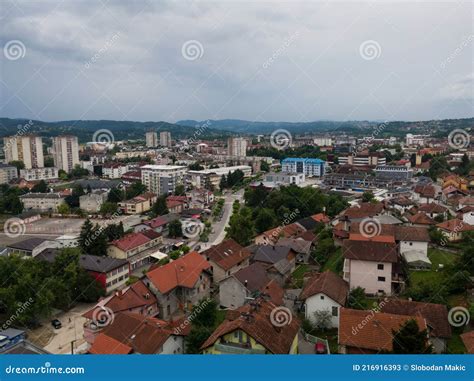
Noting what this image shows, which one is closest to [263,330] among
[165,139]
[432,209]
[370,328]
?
[370,328]

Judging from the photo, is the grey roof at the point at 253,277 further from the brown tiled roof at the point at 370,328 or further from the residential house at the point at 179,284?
the brown tiled roof at the point at 370,328

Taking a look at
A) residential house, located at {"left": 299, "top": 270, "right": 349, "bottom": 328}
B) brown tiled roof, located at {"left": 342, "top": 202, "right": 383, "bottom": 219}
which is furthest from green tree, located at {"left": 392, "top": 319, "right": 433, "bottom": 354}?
brown tiled roof, located at {"left": 342, "top": 202, "right": 383, "bottom": 219}

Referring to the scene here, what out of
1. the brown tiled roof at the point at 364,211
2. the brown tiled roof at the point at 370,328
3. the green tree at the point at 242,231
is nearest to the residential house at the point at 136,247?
the green tree at the point at 242,231

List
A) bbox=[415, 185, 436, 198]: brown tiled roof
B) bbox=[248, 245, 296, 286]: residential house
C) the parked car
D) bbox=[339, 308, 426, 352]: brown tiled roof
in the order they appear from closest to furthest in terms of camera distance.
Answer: bbox=[339, 308, 426, 352]: brown tiled roof, the parked car, bbox=[248, 245, 296, 286]: residential house, bbox=[415, 185, 436, 198]: brown tiled roof

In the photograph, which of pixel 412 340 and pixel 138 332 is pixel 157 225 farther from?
pixel 412 340

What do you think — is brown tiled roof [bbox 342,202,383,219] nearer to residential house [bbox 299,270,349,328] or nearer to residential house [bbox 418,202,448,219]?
residential house [bbox 418,202,448,219]
